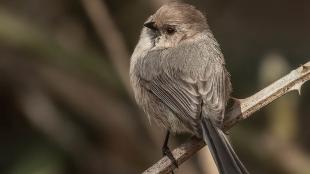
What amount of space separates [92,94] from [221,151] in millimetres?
2199

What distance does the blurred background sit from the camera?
20.3ft

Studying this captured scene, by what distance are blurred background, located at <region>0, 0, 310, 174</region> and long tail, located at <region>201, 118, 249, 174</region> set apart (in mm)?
1380

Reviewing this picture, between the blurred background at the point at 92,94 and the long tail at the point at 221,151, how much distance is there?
54.3 inches

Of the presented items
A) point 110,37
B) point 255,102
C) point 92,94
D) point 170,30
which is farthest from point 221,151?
point 92,94

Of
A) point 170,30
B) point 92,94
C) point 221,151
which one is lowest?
point 92,94

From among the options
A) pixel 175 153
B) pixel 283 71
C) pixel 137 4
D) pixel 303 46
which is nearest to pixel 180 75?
pixel 175 153

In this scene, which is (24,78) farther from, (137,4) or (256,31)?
(256,31)

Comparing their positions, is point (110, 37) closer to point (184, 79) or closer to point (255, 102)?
point (184, 79)

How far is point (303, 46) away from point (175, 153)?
2.69 metres

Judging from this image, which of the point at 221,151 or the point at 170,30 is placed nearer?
the point at 221,151

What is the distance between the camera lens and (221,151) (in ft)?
14.9

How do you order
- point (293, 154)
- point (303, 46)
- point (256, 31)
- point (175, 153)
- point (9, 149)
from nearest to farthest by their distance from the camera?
point (175, 153) → point (293, 154) → point (9, 149) → point (303, 46) → point (256, 31)

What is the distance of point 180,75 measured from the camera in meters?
4.98

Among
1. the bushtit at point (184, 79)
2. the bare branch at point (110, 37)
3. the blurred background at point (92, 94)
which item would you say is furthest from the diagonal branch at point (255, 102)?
the bare branch at point (110, 37)
